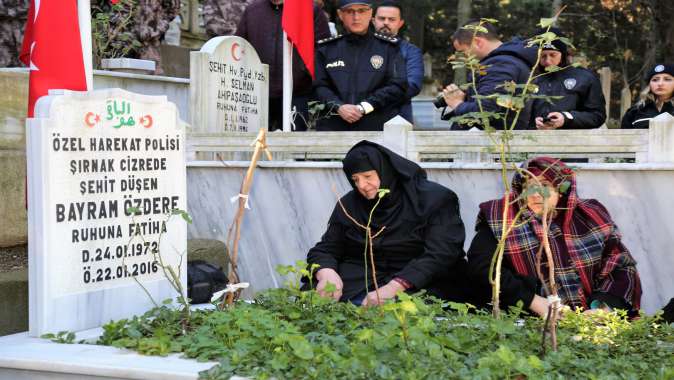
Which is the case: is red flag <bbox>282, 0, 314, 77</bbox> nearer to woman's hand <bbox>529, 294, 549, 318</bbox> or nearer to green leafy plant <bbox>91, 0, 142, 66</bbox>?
green leafy plant <bbox>91, 0, 142, 66</bbox>

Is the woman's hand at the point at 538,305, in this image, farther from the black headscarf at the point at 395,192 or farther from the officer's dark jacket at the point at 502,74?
the officer's dark jacket at the point at 502,74

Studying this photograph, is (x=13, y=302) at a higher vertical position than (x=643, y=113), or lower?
lower

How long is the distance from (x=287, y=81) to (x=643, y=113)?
9.65ft

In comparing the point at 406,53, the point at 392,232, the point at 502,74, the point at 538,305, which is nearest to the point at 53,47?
the point at 392,232

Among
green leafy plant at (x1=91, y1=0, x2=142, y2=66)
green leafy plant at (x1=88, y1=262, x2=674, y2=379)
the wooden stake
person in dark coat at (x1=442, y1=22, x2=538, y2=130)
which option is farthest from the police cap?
green leafy plant at (x1=88, y1=262, x2=674, y2=379)

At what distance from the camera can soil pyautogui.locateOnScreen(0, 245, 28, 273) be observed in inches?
242

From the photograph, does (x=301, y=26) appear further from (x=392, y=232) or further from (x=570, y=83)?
(x=392, y=232)

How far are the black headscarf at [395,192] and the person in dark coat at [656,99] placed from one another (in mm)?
2629

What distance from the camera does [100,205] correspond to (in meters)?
5.04

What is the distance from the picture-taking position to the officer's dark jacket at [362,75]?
7848 mm

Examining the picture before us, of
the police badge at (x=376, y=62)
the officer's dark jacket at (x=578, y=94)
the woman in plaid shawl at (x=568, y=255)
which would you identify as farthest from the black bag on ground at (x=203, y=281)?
the officer's dark jacket at (x=578, y=94)

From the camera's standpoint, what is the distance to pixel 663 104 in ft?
26.2

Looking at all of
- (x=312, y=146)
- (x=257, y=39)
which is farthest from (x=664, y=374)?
(x=257, y=39)

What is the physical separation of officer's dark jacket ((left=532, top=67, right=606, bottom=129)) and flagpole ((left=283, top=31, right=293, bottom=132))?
2.20 meters
